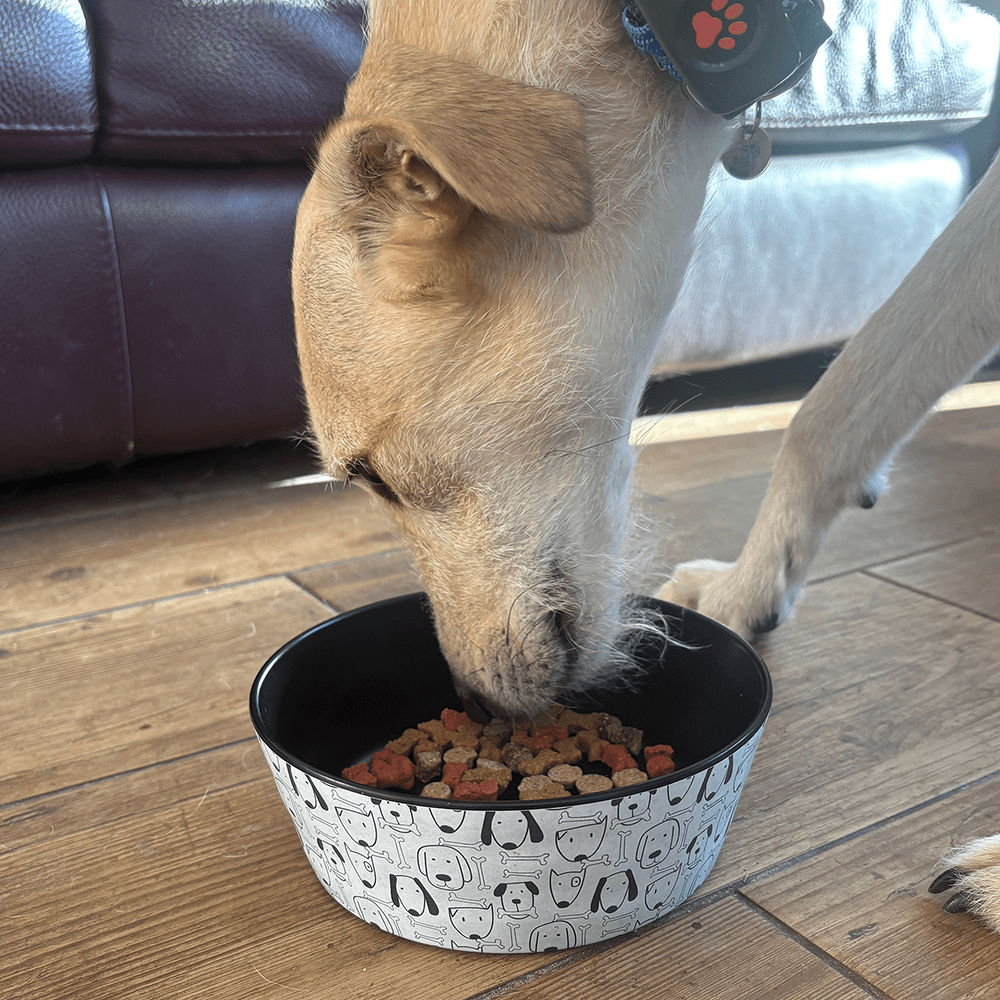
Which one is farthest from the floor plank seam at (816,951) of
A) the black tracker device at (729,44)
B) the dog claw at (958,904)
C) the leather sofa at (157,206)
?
the leather sofa at (157,206)

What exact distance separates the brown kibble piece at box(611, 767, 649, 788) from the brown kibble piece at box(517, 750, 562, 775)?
0.07m

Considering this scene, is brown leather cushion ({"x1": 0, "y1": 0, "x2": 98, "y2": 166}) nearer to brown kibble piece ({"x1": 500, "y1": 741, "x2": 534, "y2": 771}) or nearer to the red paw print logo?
the red paw print logo

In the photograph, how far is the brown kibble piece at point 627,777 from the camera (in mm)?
895

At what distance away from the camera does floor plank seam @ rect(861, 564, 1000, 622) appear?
4.50ft

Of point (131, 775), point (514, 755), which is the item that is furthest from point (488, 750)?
point (131, 775)

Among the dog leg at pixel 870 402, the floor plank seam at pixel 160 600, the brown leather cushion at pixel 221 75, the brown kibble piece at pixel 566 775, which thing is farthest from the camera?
the brown leather cushion at pixel 221 75

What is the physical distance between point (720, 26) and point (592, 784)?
2.29 ft

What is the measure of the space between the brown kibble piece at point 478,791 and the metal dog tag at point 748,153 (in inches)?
33.7

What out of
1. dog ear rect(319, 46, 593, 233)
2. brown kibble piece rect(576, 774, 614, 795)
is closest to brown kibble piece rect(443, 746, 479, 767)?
brown kibble piece rect(576, 774, 614, 795)

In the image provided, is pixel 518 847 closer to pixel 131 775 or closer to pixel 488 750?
pixel 488 750

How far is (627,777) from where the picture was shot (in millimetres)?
899

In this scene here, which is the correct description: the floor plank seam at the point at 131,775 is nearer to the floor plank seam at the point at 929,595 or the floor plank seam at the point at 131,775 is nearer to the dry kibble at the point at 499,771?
the dry kibble at the point at 499,771

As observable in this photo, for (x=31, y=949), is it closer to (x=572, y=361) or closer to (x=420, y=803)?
(x=420, y=803)

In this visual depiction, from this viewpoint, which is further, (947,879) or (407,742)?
(407,742)
